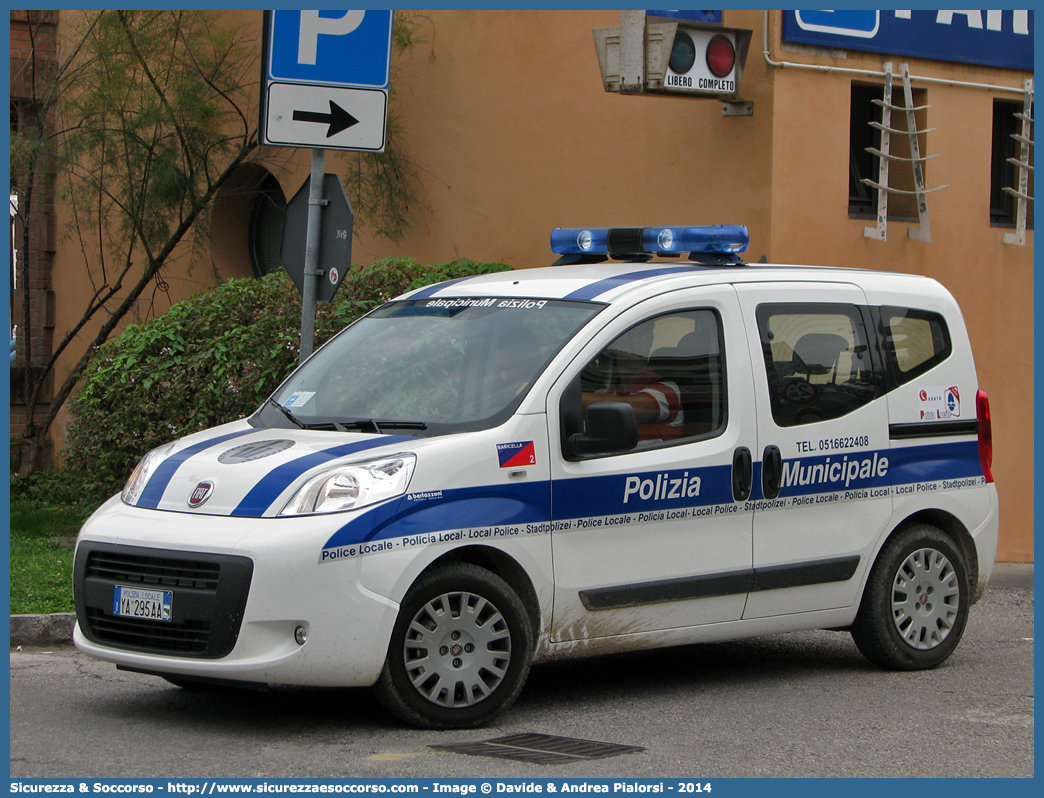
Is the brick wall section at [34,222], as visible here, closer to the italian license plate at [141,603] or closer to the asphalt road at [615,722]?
the asphalt road at [615,722]

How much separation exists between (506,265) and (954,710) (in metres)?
6.65

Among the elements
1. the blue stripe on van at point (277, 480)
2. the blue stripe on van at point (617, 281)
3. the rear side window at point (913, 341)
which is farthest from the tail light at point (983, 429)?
the blue stripe on van at point (277, 480)

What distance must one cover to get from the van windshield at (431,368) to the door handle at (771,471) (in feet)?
3.69

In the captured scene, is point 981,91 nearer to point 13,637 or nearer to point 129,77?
point 129,77

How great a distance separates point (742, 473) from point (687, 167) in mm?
5562

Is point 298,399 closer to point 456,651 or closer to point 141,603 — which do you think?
point 141,603

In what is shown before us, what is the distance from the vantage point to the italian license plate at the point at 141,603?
5.62 m

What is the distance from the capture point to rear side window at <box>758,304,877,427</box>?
22.5 ft

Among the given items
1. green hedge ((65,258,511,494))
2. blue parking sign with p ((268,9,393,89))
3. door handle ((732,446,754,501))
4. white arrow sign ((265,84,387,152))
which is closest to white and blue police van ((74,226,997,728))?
door handle ((732,446,754,501))

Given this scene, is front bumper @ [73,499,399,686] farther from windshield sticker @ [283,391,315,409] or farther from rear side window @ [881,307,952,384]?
rear side window @ [881,307,952,384]

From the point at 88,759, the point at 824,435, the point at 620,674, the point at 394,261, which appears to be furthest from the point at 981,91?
the point at 88,759

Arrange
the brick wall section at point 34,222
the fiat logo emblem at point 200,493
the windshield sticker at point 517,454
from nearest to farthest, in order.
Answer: the fiat logo emblem at point 200,493 < the windshield sticker at point 517,454 < the brick wall section at point 34,222

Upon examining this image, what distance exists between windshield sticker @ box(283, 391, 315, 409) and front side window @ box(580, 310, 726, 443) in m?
1.39

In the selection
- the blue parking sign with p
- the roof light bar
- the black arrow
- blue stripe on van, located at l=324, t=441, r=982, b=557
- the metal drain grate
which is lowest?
the metal drain grate
